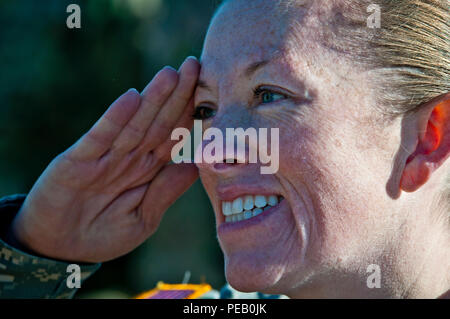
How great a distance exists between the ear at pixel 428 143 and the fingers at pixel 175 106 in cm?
84

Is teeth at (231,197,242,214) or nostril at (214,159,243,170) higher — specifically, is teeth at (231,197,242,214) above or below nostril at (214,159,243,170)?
below

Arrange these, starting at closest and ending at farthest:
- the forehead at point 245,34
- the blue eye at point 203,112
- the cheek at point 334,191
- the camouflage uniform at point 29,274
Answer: the cheek at point 334,191, the forehead at point 245,34, the blue eye at point 203,112, the camouflage uniform at point 29,274

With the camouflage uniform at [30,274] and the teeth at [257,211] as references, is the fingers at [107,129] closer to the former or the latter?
the camouflage uniform at [30,274]

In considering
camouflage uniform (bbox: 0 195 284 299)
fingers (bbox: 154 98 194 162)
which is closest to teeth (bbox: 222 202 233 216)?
fingers (bbox: 154 98 194 162)

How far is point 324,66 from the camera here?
176 cm

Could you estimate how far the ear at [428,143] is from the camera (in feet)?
5.79

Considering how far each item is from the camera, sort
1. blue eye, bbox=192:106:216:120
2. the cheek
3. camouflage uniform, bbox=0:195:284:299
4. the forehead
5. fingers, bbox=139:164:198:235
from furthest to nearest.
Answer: fingers, bbox=139:164:198:235
camouflage uniform, bbox=0:195:284:299
blue eye, bbox=192:106:216:120
the forehead
the cheek

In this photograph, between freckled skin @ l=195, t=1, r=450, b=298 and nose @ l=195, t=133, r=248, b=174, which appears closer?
freckled skin @ l=195, t=1, r=450, b=298

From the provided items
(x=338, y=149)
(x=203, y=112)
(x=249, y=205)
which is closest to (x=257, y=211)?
(x=249, y=205)

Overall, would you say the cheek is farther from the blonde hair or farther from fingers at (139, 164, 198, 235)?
fingers at (139, 164, 198, 235)

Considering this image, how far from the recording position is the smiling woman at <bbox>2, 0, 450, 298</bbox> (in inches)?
67.7

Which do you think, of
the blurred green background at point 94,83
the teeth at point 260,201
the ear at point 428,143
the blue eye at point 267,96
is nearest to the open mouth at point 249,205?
the teeth at point 260,201

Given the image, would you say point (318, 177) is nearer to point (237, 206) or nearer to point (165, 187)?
point (237, 206)
